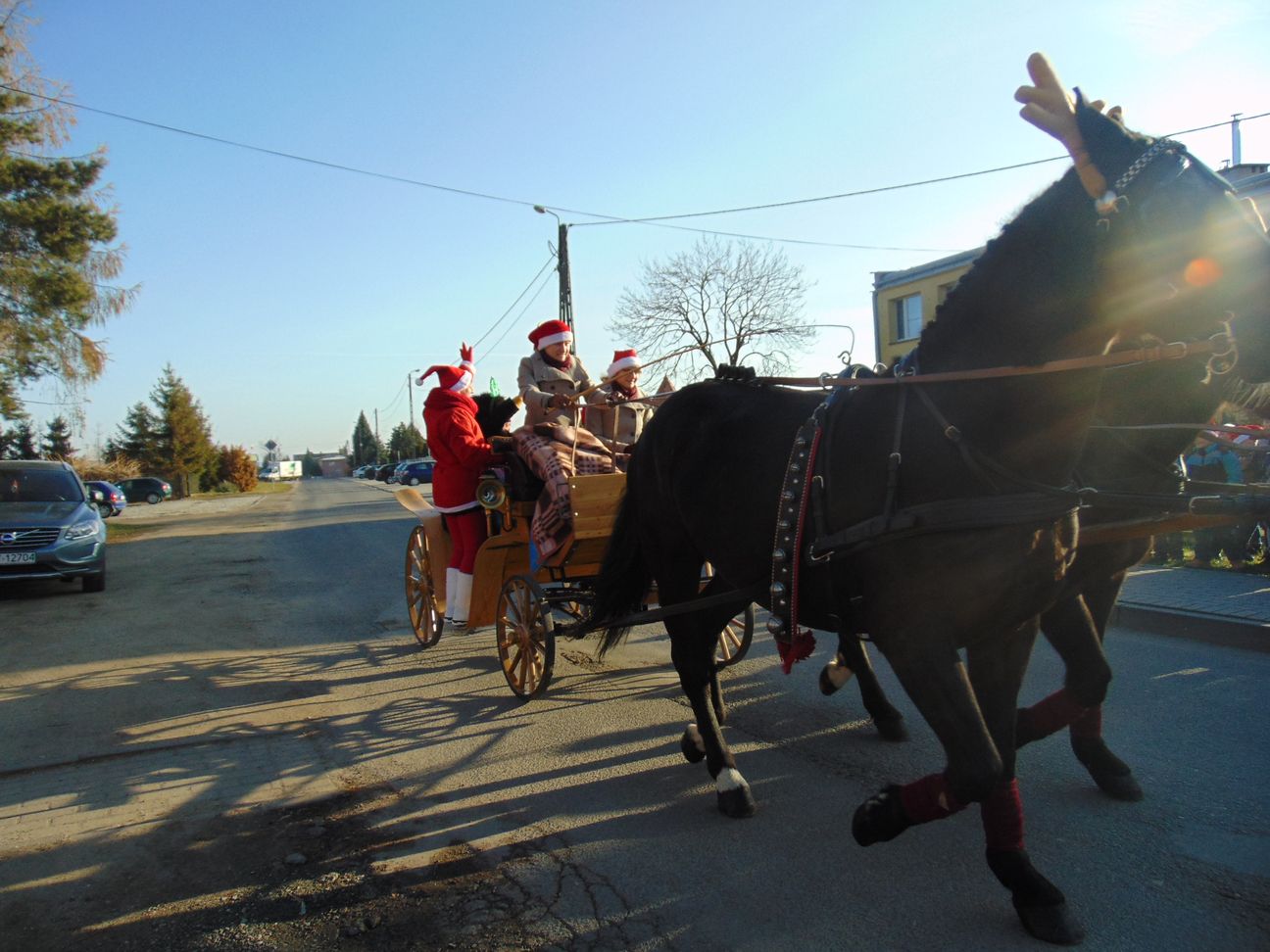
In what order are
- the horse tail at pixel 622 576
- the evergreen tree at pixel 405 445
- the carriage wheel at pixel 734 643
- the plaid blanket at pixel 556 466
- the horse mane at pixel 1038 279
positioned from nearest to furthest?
the horse mane at pixel 1038 279, the horse tail at pixel 622 576, the plaid blanket at pixel 556 466, the carriage wheel at pixel 734 643, the evergreen tree at pixel 405 445

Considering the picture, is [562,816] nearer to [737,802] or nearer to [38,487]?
[737,802]

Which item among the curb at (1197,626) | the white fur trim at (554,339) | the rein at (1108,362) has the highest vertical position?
the white fur trim at (554,339)

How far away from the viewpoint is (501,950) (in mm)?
2859

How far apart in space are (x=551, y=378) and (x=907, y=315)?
93.4 feet

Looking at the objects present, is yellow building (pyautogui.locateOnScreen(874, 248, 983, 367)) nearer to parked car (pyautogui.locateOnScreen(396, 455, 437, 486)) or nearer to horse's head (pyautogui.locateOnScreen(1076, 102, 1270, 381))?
horse's head (pyautogui.locateOnScreen(1076, 102, 1270, 381))

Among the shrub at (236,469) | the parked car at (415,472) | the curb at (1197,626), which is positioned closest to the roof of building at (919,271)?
the curb at (1197,626)

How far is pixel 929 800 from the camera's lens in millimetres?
2863

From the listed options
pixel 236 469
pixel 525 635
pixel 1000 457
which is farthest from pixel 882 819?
pixel 236 469

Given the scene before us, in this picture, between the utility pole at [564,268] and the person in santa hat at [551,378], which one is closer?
the person in santa hat at [551,378]

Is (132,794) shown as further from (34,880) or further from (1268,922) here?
(1268,922)

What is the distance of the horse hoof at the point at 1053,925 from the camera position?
2.73 metres

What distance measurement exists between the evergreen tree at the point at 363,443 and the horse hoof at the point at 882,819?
128 meters

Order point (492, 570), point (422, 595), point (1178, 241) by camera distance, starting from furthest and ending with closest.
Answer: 1. point (422, 595)
2. point (492, 570)
3. point (1178, 241)

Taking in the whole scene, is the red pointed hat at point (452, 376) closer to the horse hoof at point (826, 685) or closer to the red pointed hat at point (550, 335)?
the red pointed hat at point (550, 335)
